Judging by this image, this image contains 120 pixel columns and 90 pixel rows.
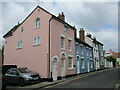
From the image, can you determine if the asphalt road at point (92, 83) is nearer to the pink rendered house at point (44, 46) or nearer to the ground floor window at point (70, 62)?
the pink rendered house at point (44, 46)

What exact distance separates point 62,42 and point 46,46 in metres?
3.34

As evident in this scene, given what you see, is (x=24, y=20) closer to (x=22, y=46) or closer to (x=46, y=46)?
(x=22, y=46)

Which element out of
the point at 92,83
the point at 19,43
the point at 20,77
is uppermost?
the point at 19,43

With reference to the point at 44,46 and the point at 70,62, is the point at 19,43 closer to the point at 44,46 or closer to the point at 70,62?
the point at 44,46

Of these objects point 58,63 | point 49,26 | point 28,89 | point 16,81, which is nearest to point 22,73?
point 16,81

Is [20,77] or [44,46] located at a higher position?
[44,46]

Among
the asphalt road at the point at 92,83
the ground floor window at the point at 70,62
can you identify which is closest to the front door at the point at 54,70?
the asphalt road at the point at 92,83

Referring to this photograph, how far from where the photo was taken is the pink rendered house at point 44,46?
53.8 ft

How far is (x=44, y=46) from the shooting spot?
16.7 metres

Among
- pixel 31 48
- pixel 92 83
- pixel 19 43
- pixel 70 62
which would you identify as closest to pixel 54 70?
pixel 31 48

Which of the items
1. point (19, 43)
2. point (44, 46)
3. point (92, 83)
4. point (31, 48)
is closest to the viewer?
point (92, 83)

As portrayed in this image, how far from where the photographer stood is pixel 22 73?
13.3m

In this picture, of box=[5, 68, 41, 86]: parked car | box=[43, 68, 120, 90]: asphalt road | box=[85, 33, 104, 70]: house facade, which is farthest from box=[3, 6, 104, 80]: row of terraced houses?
box=[85, 33, 104, 70]: house facade

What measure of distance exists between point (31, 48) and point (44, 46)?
2397 millimetres
